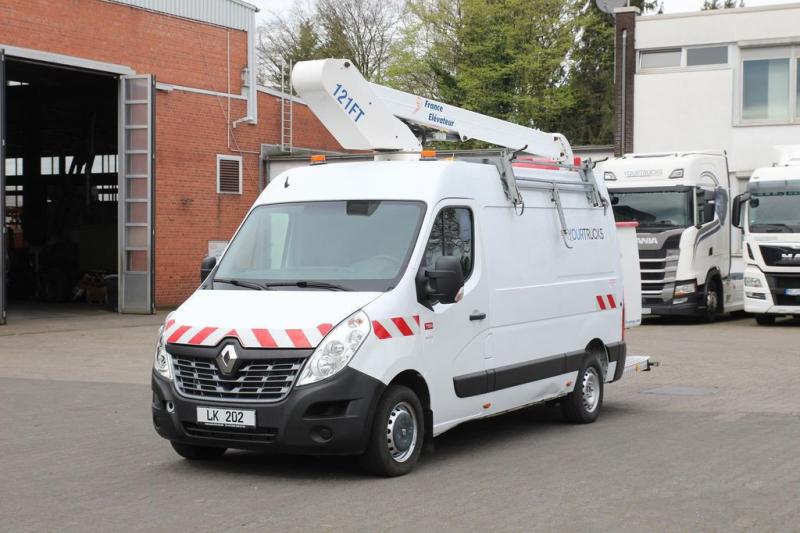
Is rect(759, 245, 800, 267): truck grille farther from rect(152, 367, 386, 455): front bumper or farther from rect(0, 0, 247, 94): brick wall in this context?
rect(152, 367, 386, 455): front bumper

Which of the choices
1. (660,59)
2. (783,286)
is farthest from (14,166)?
(783,286)

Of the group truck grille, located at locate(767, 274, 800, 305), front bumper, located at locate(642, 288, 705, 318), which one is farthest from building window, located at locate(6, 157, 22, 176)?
truck grille, located at locate(767, 274, 800, 305)

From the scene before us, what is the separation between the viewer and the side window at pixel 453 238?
28.4 feet

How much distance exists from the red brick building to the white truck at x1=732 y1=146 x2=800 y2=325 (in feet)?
44.4

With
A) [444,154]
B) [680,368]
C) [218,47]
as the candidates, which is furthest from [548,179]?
[218,47]

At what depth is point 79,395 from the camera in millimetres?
13062

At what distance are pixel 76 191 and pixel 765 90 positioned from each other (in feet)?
68.2

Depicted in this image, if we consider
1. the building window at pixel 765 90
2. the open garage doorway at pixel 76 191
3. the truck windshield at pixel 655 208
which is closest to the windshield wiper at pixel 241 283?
the truck windshield at pixel 655 208

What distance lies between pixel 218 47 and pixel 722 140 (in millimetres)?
13897

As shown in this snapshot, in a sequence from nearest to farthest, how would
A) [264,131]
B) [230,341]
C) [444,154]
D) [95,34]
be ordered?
[230,341]
[444,154]
[95,34]
[264,131]

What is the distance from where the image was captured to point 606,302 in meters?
11.3

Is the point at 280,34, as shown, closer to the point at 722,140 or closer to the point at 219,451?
the point at 722,140

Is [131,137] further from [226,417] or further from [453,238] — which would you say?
[226,417]

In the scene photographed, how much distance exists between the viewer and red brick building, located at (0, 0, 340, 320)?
86.8ft
